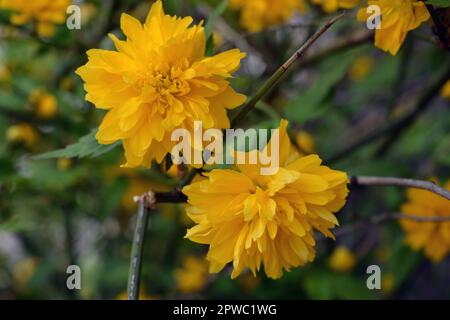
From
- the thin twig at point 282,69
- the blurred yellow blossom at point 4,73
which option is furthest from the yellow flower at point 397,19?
the blurred yellow blossom at point 4,73

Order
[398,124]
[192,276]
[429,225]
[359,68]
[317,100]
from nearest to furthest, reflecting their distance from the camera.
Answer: [429,225], [317,100], [398,124], [192,276], [359,68]

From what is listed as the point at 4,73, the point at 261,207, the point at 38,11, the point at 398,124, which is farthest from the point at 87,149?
the point at 4,73

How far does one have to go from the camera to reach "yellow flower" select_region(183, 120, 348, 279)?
0.81 metres

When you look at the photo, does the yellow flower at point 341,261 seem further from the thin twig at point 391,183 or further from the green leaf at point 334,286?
the thin twig at point 391,183

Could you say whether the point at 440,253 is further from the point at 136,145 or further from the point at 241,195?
the point at 136,145

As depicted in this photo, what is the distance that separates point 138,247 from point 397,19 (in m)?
0.46

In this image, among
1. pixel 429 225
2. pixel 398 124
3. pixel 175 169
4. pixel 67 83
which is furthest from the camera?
pixel 67 83

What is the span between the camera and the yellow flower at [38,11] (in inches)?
54.8

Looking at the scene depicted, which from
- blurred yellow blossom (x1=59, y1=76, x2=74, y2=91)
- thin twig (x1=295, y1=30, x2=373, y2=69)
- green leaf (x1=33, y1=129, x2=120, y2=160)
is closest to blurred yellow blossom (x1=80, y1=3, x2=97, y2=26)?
blurred yellow blossom (x1=59, y1=76, x2=74, y2=91)

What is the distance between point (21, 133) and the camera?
1611mm

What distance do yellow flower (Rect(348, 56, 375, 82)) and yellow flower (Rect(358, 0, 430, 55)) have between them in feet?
4.21

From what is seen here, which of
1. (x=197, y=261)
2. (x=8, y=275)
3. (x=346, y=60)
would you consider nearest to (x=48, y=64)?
(x=8, y=275)

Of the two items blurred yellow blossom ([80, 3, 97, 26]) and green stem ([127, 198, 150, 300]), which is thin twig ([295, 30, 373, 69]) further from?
green stem ([127, 198, 150, 300])

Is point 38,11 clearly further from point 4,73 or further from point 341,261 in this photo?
point 341,261
